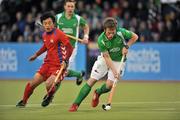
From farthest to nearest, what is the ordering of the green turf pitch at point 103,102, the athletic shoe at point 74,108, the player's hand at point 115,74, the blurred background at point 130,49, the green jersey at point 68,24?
1. the blurred background at point 130,49
2. the green jersey at point 68,24
3. the player's hand at point 115,74
4. the athletic shoe at point 74,108
5. the green turf pitch at point 103,102

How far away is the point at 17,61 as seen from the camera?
2195 cm

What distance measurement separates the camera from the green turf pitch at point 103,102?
417 inches

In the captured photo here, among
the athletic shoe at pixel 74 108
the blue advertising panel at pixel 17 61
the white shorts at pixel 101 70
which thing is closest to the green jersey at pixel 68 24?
the white shorts at pixel 101 70

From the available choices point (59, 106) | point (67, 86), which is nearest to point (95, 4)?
point (67, 86)

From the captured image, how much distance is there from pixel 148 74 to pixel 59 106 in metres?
9.01

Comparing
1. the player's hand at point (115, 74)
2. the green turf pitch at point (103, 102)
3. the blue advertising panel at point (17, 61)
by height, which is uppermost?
the player's hand at point (115, 74)

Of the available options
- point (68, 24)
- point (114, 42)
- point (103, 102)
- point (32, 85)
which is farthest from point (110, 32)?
point (68, 24)

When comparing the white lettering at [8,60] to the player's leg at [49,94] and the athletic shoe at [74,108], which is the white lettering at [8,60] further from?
the athletic shoe at [74,108]

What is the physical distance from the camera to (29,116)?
10.6m

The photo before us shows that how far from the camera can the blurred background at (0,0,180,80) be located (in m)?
21.3

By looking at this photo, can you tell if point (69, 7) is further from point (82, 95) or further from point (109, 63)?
point (82, 95)

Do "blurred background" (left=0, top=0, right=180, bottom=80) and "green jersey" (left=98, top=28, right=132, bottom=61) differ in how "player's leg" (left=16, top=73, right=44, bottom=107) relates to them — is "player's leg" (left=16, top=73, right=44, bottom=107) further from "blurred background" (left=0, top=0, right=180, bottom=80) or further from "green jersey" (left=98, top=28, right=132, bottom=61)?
"blurred background" (left=0, top=0, right=180, bottom=80)

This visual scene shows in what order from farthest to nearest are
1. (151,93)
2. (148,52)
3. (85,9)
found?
(85,9)
(148,52)
(151,93)

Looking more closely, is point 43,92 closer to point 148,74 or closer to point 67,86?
point 67,86
